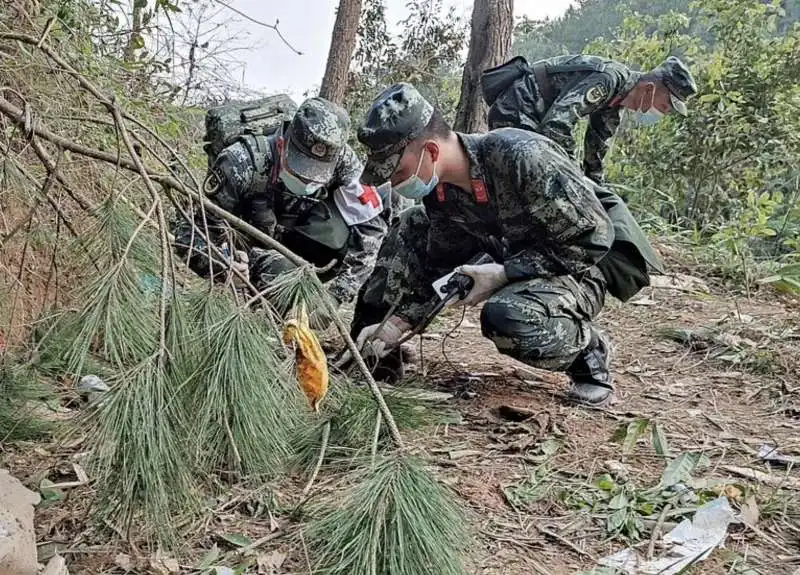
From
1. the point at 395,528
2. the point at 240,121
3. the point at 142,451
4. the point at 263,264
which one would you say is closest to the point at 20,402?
the point at 142,451

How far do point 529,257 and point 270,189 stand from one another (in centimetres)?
108

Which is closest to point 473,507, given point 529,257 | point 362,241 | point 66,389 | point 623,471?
point 623,471

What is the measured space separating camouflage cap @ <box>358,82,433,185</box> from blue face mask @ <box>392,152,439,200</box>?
52 mm

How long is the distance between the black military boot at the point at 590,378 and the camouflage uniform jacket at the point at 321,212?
972 millimetres

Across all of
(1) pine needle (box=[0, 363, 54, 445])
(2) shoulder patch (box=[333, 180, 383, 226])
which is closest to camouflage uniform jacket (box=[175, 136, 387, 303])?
(2) shoulder patch (box=[333, 180, 383, 226])

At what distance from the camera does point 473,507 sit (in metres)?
1.60

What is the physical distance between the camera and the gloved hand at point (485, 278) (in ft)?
7.04

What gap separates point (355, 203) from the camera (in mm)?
2896

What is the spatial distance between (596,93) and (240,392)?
8.53 feet

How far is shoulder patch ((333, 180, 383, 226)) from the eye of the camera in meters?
2.89

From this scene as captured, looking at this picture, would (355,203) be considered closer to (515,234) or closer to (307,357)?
(515,234)

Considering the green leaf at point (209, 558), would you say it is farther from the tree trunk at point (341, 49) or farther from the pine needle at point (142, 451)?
the tree trunk at point (341, 49)

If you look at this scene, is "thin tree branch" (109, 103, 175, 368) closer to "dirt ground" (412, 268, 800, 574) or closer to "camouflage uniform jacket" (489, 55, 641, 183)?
"dirt ground" (412, 268, 800, 574)

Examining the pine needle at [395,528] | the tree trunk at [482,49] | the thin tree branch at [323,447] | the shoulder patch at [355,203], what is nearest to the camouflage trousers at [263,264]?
the shoulder patch at [355,203]
